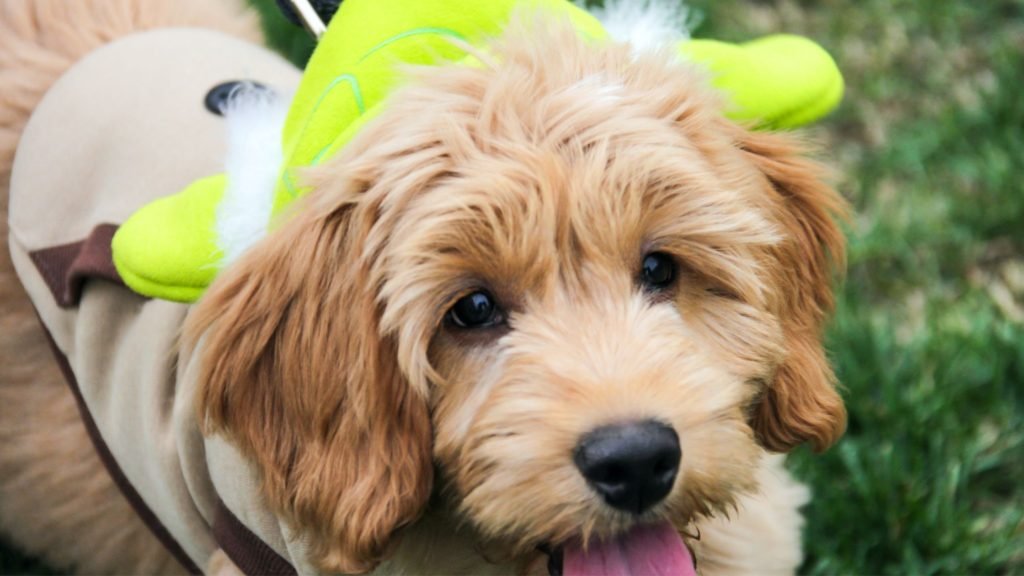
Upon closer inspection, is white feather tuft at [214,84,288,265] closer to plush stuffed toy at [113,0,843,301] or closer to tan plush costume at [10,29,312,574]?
plush stuffed toy at [113,0,843,301]

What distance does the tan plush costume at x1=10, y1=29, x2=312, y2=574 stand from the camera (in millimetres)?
2645

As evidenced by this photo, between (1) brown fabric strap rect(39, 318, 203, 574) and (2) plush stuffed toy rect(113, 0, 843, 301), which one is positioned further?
(1) brown fabric strap rect(39, 318, 203, 574)

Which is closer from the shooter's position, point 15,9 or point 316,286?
point 316,286

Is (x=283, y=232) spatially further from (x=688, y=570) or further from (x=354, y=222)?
(x=688, y=570)

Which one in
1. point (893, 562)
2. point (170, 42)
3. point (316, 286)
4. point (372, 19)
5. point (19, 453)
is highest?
point (372, 19)

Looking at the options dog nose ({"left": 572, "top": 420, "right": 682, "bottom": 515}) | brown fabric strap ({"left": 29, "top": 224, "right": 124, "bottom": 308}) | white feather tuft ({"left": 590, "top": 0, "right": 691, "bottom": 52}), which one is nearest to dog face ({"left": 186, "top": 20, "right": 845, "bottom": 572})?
dog nose ({"left": 572, "top": 420, "right": 682, "bottom": 515})

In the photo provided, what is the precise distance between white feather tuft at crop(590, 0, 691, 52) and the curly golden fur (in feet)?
0.70

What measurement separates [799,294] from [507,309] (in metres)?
0.61

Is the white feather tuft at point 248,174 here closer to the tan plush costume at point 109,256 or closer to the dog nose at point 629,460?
the tan plush costume at point 109,256

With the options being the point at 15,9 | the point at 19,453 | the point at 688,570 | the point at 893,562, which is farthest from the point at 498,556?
the point at 15,9

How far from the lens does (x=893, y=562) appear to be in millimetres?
3117

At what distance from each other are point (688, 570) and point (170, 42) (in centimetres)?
185

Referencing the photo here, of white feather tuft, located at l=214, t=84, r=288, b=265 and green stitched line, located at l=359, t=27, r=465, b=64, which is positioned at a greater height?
A: green stitched line, located at l=359, t=27, r=465, b=64

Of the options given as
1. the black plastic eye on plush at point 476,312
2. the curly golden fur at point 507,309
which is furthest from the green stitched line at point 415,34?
the black plastic eye on plush at point 476,312
